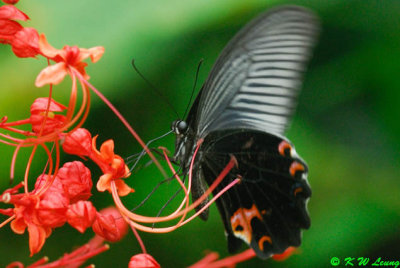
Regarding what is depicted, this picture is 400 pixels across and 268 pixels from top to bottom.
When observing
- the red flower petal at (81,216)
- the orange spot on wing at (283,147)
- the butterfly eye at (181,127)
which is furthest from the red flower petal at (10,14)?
the orange spot on wing at (283,147)

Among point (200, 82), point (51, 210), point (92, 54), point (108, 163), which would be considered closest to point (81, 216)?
point (51, 210)

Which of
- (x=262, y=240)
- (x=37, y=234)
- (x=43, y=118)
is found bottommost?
(x=262, y=240)

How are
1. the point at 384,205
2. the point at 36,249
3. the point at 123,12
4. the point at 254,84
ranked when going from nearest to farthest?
1. the point at 36,249
2. the point at 254,84
3. the point at 123,12
4. the point at 384,205

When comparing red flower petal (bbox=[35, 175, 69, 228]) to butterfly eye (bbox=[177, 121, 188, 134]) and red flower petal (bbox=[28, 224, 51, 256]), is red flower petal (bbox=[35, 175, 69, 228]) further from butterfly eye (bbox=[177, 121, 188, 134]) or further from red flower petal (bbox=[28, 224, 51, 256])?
butterfly eye (bbox=[177, 121, 188, 134])

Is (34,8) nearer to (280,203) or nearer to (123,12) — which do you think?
(123,12)

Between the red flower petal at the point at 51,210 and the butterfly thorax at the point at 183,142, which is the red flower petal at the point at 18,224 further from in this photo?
the butterfly thorax at the point at 183,142

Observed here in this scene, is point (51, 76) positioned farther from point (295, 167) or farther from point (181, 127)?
point (295, 167)

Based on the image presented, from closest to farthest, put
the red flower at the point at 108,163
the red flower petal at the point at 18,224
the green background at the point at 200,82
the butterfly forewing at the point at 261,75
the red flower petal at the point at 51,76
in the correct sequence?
the red flower petal at the point at 51,76, the red flower petal at the point at 18,224, the red flower at the point at 108,163, the butterfly forewing at the point at 261,75, the green background at the point at 200,82

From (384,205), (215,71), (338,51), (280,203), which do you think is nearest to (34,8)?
(215,71)
